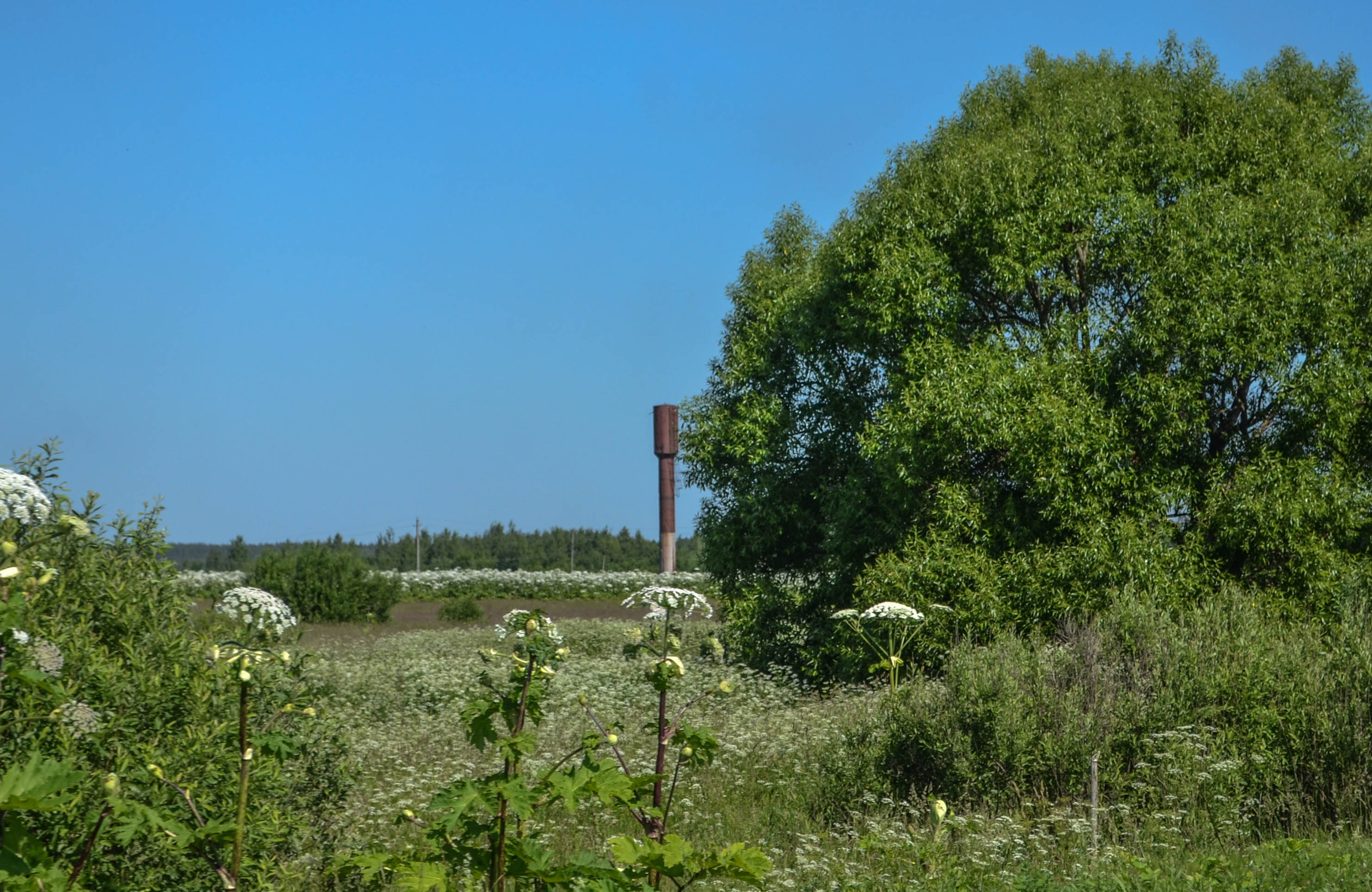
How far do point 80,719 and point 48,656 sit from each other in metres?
0.29

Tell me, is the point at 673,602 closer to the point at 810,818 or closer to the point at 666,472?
the point at 810,818

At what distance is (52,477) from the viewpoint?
17.9ft

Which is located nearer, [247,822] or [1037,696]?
[247,822]

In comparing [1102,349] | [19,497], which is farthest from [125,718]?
[1102,349]

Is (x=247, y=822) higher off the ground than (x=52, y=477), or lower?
lower

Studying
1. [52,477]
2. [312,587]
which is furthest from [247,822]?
[312,587]

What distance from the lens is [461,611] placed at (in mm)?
34781

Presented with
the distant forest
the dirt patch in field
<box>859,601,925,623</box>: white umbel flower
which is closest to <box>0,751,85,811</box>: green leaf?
<box>859,601,925,623</box>: white umbel flower

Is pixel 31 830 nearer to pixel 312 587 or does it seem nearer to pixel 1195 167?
pixel 1195 167

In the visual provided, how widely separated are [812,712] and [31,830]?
412 inches

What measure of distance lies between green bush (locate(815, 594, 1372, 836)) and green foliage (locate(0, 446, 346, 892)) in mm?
5795

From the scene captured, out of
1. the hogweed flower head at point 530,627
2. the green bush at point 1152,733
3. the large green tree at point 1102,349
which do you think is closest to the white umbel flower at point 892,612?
the green bush at point 1152,733

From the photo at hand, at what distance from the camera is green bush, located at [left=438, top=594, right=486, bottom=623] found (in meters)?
34.3

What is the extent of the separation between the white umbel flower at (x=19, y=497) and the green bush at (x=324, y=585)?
94.1 feet
